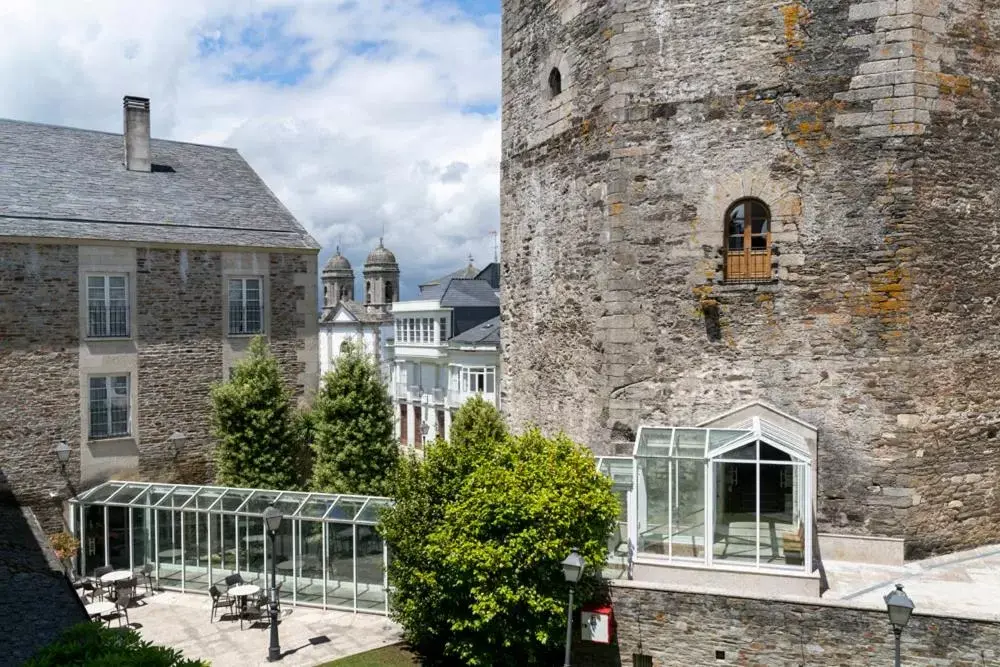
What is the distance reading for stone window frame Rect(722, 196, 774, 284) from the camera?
1290 cm

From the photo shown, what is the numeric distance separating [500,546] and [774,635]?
3712 mm

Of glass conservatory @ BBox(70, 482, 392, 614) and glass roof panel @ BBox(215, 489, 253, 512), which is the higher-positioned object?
glass roof panel @ BBox(215, 489, 253, 512)

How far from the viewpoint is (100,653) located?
736 cm

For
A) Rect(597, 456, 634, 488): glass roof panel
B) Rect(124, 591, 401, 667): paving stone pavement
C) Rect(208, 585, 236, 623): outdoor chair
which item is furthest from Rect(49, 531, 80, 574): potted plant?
Rect(597, 456, 634, 488): glass roof panel

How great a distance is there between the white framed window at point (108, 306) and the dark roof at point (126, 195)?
3.21ft

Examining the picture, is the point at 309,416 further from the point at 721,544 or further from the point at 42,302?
the point at 721,544

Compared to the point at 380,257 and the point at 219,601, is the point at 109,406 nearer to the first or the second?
the point at 219,601

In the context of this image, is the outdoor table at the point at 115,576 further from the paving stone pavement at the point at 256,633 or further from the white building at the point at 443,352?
the white building at the point at 443,352

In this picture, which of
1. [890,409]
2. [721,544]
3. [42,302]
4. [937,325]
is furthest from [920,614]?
[42,302]

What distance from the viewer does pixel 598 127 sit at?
45.3ft

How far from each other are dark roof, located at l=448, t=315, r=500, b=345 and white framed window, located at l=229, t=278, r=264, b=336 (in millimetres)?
17700

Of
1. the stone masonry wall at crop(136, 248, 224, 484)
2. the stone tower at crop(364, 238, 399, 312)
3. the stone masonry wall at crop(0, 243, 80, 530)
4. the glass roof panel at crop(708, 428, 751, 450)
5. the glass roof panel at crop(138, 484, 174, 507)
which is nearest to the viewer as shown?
the glass roof panel at crop(708, 428, 751, 450)

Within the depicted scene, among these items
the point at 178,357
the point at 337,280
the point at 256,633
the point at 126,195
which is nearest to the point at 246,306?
the point at 178,357

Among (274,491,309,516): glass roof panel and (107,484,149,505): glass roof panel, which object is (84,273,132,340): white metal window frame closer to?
(107,484,149,505): glass roof panel
